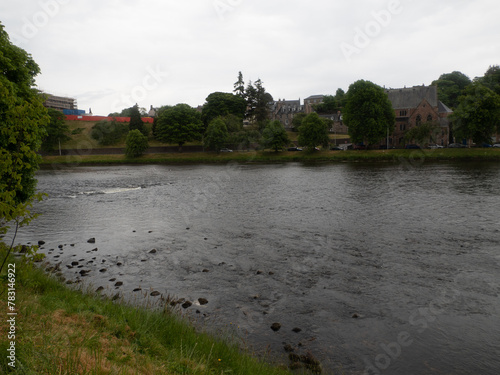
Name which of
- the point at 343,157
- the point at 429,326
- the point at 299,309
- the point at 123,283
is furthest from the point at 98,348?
the point at 343,157

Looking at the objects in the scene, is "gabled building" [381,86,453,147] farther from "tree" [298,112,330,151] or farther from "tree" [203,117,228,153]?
"tree" [203,117,228,153]

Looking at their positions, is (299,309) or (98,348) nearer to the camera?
(98,348)

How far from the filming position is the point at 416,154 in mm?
92062

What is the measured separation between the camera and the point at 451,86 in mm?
151500

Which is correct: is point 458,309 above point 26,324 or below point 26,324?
below

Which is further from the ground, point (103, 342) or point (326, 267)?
point (103, 342)

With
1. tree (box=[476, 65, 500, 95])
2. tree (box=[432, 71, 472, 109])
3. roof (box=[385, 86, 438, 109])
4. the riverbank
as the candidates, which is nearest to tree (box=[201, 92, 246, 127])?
the riverbank

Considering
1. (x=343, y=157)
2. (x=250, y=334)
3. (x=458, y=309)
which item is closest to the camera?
(x=250, y=334)

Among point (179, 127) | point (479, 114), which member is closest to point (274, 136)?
point (179, 127)

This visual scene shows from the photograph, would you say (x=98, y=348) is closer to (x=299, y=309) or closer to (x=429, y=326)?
(x=299, y=309)

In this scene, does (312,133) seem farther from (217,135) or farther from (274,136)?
(217,135)

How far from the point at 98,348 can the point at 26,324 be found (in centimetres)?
188

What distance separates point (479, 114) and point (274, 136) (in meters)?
52.8

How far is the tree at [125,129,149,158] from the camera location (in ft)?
373
